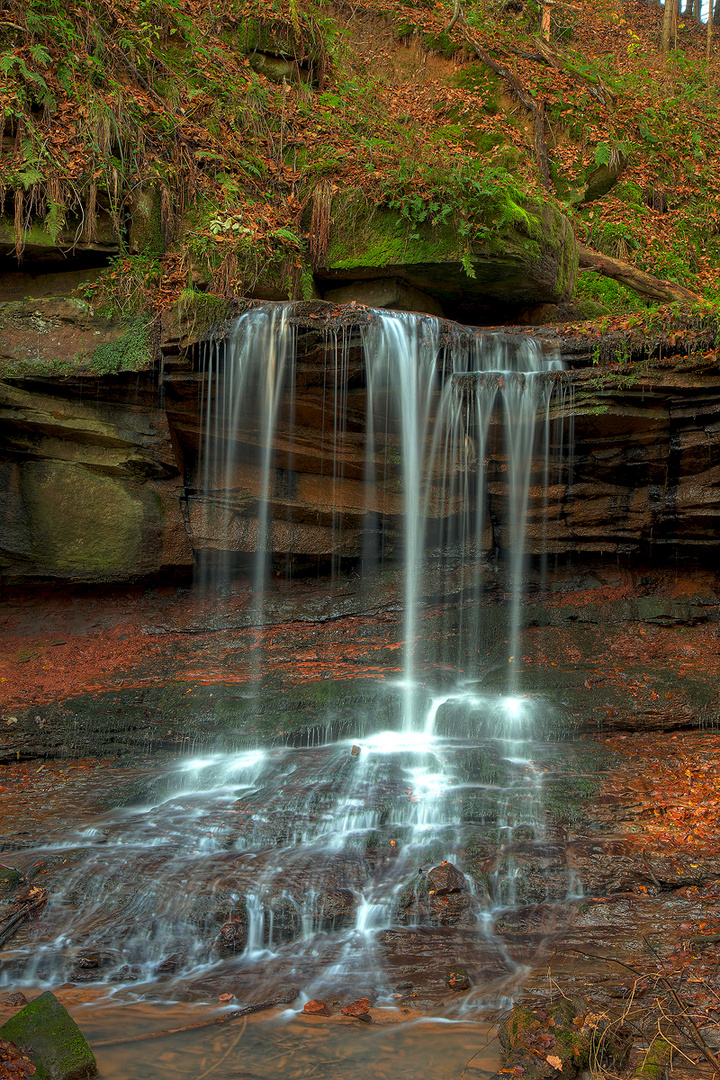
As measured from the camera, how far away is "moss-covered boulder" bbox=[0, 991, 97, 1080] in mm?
3193

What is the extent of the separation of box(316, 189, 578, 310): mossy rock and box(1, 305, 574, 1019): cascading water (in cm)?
136

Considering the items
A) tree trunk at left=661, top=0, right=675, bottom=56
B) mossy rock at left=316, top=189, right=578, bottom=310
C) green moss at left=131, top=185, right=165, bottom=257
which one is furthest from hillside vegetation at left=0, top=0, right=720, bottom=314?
tree trunk at left=661, top=0, right=675, bottom=56

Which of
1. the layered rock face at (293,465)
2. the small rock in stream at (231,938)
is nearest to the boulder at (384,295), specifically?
the layered rock face at (293,465)

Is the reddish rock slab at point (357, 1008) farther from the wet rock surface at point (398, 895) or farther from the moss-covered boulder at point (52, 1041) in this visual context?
the moss-covered boulder at point (52, 1041)

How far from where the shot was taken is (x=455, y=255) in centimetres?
1026

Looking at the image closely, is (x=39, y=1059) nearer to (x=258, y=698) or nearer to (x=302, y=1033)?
(x=302, y=1033)

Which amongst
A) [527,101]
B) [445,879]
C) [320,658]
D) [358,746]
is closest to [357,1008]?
[445,879]

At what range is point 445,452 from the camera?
10.4 metres

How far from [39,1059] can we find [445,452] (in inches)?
341

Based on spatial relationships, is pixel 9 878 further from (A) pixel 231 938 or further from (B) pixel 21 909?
(A) pixel 231 938

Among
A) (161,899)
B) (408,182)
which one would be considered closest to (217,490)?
(408,182)

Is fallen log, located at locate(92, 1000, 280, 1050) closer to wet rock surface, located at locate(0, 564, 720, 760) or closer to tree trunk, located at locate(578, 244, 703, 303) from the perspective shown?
wet rock surface, located at locate(0, 564, 720, 760)

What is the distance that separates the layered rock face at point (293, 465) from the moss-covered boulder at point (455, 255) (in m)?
1.45

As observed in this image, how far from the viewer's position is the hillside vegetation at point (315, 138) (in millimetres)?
10297
